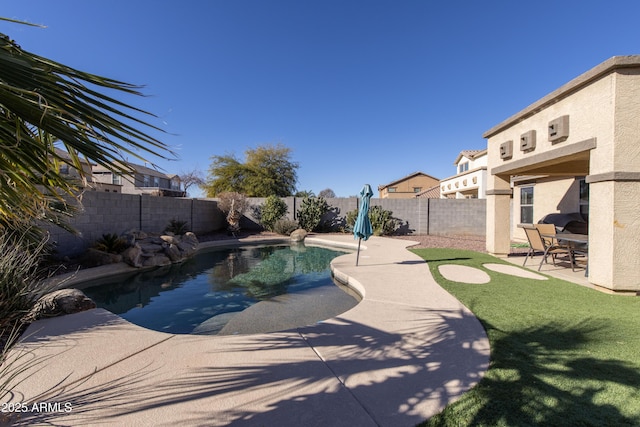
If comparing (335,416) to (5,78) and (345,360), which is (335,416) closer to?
(345,360)

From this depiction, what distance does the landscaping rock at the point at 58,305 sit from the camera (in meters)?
3.87

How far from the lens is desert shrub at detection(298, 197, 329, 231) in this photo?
16781 mm

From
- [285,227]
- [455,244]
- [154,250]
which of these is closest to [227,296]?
[154,250]

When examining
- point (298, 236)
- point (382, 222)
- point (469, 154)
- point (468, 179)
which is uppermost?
point (469, 154)

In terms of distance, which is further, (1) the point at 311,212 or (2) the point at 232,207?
(1) the point at 311,212

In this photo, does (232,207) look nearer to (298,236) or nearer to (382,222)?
(298,236)

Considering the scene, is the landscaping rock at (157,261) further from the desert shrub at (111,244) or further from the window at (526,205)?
the window at (526,205)

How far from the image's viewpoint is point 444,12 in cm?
1080

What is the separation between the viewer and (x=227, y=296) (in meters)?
6.24

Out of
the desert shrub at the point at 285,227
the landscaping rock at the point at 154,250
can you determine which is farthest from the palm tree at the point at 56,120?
the desert shrub at the point at 285,227

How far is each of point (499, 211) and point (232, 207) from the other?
13382mm

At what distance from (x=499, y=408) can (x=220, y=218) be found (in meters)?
17.3

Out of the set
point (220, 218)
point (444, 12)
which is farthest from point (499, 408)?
point (220, 218)

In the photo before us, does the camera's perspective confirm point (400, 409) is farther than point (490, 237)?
No
